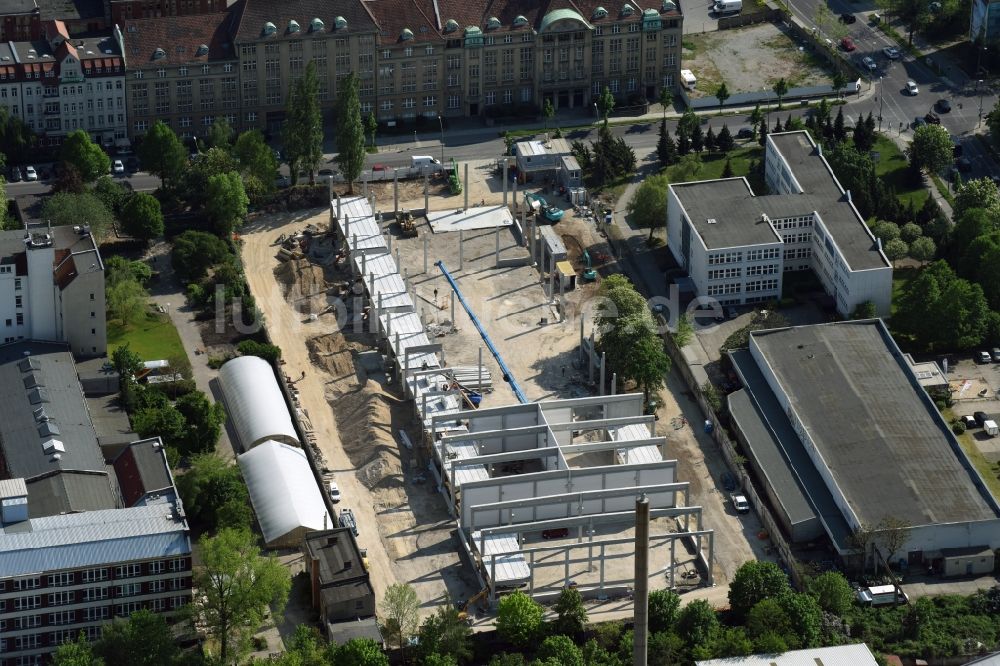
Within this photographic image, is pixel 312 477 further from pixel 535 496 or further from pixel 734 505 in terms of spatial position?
pixel 734 505

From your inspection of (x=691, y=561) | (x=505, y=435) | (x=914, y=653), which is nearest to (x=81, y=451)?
(x=505, y=435)

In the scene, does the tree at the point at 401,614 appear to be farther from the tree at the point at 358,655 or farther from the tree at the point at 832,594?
the tree at the point at 832,594

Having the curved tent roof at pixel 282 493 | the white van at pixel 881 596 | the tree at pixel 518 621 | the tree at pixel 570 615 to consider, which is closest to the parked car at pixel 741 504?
the white van at pixel 881 596

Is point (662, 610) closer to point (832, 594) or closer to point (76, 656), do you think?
point (832, 594)

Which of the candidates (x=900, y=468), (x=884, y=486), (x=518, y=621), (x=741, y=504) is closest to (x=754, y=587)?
(x=741, y=504)

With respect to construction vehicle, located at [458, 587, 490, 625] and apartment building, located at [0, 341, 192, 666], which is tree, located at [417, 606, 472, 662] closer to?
construction vehicle, located at [458, 587, 490, 625]

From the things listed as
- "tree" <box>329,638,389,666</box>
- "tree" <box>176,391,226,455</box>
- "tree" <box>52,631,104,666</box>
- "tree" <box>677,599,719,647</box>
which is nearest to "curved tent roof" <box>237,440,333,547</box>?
"tree" <box>176,391,226,455</box>
